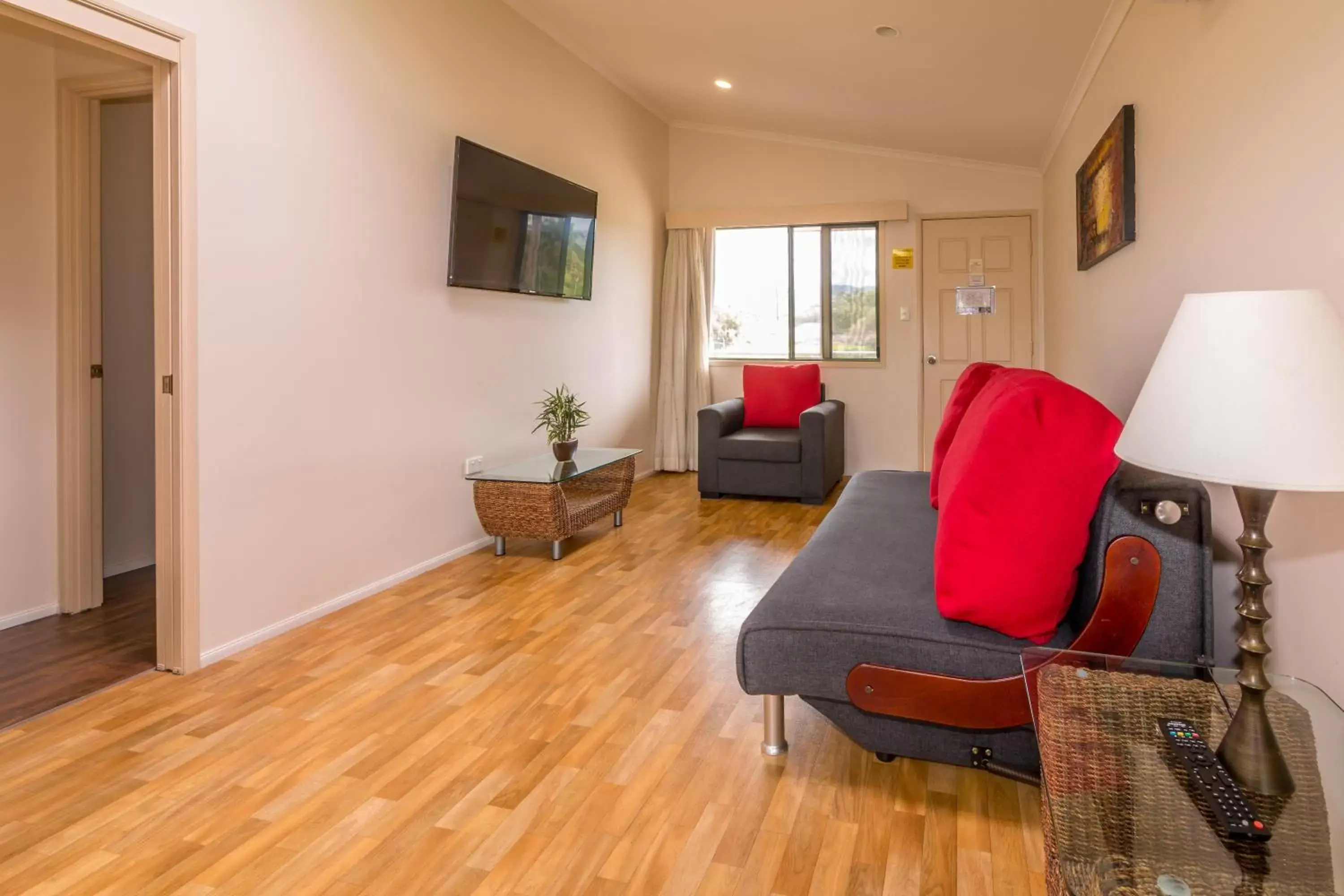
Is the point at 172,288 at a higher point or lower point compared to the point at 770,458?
higher

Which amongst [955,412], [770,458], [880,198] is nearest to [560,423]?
[770,458]

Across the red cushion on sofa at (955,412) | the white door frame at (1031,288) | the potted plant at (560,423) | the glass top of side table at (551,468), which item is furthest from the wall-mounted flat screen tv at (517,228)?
the white door frame at (1031,288)

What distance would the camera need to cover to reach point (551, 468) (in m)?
4.21

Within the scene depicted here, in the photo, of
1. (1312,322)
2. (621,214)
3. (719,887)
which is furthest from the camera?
(621,214)

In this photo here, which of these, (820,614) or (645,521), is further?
(645,521)

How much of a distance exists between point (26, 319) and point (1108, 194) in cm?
407

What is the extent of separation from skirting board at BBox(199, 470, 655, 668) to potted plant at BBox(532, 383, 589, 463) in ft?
1.95

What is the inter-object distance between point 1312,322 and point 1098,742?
24.5 inches

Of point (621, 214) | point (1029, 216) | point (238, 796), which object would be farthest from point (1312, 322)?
point (1029, 216)

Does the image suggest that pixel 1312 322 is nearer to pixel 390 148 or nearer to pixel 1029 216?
pixel 390 148

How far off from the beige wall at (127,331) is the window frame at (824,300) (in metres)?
4.07

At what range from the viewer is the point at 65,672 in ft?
8.68

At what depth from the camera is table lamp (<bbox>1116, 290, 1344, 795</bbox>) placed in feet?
3.48

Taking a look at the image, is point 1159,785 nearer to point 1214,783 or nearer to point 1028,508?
point 1214,783
